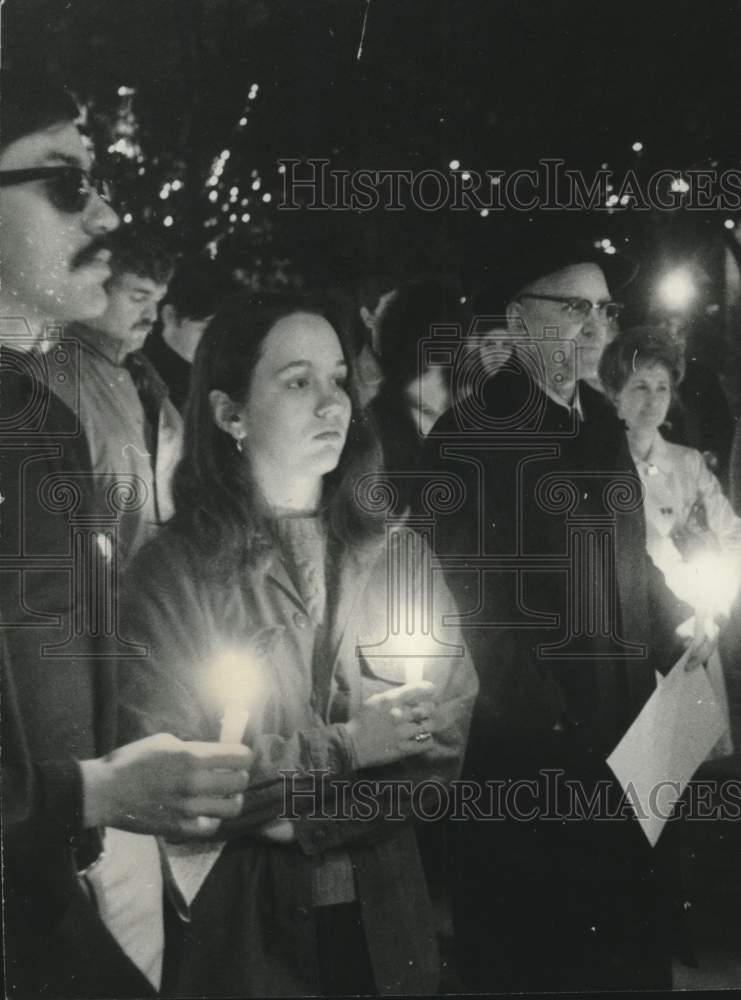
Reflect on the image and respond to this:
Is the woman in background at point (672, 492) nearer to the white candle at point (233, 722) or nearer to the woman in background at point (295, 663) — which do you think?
the woman in background at point (295, 663)

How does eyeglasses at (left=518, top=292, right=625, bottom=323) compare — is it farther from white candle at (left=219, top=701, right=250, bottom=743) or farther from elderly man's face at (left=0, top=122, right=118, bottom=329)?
white candle at (left=219, top=701, right=250, bottom=743)

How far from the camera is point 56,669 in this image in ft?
7.91

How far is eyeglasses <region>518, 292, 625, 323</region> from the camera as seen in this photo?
246 centimetres

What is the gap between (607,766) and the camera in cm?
246

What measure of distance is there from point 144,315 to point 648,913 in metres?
1.73

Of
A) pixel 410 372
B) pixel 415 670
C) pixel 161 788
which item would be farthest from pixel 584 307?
pixel 161 788

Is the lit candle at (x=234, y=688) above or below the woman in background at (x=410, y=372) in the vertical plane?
below

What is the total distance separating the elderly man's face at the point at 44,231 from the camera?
7.93ft

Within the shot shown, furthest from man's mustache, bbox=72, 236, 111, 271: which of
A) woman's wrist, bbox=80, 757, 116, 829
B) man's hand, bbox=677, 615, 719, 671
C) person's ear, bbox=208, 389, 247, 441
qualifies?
man's hand, bbox=677, 615, 719, 671

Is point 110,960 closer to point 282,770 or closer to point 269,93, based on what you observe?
point 282,770

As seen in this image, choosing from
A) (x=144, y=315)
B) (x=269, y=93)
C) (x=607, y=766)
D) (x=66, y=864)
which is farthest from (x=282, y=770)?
(x=269, y=93)

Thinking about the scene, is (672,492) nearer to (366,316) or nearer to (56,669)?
(366,316)

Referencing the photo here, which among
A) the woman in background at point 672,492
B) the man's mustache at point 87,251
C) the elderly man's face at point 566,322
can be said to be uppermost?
the man's mustache at point 87,251

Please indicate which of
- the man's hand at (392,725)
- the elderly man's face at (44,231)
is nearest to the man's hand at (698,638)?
the man's hand at (392,725)
